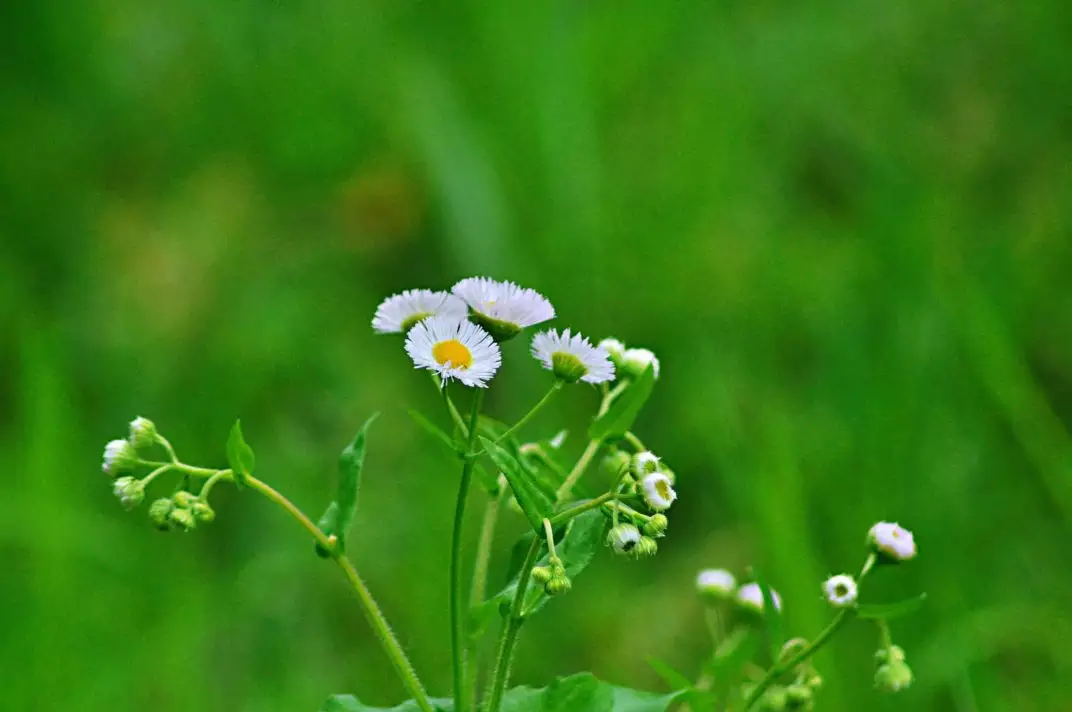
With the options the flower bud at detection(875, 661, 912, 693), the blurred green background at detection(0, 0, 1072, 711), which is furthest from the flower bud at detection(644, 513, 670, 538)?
the blurred green background at detection(0, 0, 1072, 711)

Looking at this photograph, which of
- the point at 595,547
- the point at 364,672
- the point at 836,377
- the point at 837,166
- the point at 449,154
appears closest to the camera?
the point at 595,547

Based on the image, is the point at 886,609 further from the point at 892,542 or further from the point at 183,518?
the point at 183,518

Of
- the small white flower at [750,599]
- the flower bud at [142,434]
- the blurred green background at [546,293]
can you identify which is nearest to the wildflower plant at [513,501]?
the flower bud at [142,434]

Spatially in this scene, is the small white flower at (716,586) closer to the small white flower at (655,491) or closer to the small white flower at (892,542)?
the small white flower at (892,542)

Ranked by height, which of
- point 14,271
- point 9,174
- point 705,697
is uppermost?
point 9,174

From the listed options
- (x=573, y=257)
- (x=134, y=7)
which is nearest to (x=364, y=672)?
(x=573, y=257)

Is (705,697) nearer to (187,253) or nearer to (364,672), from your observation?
(364,672)
